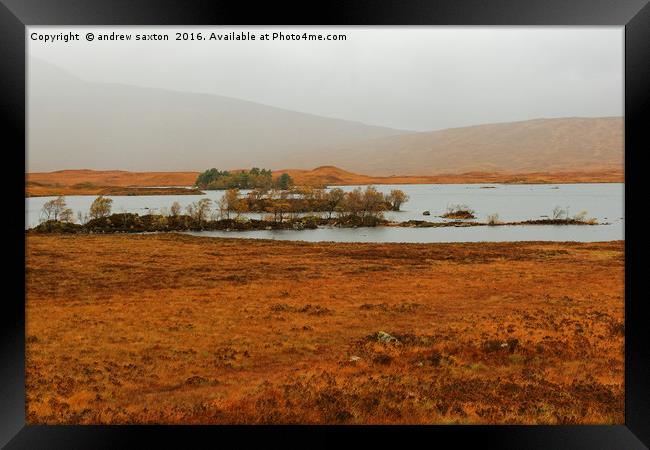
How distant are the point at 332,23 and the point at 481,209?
1676cm

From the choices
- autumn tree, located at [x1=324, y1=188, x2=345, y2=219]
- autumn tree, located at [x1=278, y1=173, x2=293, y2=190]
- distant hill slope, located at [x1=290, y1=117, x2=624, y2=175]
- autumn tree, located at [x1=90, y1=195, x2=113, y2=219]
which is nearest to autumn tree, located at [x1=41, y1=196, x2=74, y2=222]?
autumn tree, located at [x1=90, y1=195, x2=113, y2=219]

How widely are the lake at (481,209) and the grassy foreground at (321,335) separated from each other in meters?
1.32

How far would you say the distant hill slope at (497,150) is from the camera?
19.3 m

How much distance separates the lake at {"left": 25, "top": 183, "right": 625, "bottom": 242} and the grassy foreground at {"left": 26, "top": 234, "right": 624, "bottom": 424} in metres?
1.32

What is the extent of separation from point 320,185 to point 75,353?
42.1 feet

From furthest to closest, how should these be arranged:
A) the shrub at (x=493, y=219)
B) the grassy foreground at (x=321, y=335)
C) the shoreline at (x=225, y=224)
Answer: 1. the shrub at (x=493, y=219)
2. the shoreline at (x=225, y=224)
3. the grassy foreground at (x=321, y=335)

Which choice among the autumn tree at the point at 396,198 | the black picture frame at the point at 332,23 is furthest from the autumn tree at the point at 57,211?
the autumn tree at the point at 396,198

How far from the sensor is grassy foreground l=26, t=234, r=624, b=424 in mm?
8211

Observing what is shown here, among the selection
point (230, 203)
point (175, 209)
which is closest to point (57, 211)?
point (175, 209)

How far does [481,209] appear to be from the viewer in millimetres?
22062

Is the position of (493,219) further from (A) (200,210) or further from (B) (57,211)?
(B) (57,211)

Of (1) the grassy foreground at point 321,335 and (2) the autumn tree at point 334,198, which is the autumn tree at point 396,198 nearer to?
(2) the autumn tree at point 334,198

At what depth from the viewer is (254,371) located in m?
9.34

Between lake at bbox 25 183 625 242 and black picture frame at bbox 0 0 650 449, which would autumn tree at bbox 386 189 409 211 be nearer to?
lake at bbox 25 183 625 242
